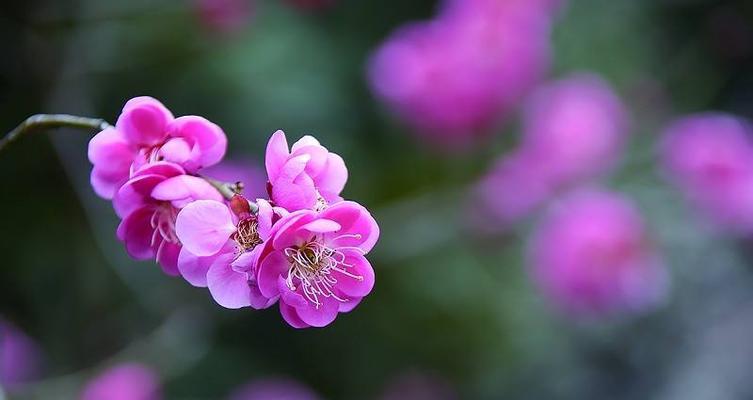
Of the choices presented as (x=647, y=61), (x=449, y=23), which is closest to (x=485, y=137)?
(x=449, y=23)

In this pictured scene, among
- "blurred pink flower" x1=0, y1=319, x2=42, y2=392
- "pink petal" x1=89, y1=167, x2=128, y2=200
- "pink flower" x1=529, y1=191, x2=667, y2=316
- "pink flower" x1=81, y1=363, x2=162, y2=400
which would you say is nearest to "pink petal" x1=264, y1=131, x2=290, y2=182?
"pink petal" x1=89, y1=167, x2=128, y2=200

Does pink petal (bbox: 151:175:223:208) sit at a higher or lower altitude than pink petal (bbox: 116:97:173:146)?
lower

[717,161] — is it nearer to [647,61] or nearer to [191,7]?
[647,61]

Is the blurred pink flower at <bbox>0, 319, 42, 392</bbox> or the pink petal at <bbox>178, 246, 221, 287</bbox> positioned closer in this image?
the pink petal at <bbox>178, 246, 221, 287</bbox>

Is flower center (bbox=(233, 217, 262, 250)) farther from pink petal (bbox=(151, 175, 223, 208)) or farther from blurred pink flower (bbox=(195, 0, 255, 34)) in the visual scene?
blurred pink flower (bbox=(195, 0, 255, 34))

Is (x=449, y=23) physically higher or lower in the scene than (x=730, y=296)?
lower

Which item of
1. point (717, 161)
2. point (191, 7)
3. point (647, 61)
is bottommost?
point (191, 7)

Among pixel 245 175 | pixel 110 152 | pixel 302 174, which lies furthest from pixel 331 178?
pixel 245 175

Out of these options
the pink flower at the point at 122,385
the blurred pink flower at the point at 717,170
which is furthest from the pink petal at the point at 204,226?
the blurred pink flower at the point at 717,170
